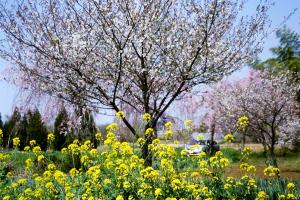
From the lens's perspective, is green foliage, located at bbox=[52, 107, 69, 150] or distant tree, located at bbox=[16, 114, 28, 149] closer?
green foliage, located at bbox=[52, 107, 69, 150]

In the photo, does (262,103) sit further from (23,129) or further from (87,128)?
(23,129)

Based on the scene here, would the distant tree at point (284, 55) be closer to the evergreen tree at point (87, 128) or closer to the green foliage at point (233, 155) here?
the green foliage at point (233, 155)

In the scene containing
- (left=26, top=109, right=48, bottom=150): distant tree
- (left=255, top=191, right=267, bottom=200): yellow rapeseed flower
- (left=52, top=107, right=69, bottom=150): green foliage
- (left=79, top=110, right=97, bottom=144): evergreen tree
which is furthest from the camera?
(left=26, top=109, right=48, bottom=150): distant tree

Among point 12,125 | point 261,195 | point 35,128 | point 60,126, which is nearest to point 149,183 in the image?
point 261,195

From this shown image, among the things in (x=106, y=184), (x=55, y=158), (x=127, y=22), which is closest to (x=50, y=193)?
(x=106, y=184)

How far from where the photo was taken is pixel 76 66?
385 inches

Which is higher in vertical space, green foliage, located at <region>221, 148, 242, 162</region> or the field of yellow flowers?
green foliage, located at <region>221, 148, 242, 162</region>

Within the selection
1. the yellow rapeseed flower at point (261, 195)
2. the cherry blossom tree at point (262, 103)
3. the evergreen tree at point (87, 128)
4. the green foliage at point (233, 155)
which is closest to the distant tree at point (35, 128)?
the evergreen tree at point (87, 128)

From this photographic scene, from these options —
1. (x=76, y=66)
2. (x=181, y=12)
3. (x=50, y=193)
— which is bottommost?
(x=50, y=193)

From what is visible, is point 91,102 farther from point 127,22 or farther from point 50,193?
point 50,193

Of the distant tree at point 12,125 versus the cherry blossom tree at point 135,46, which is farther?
the distant tree at point 12,125

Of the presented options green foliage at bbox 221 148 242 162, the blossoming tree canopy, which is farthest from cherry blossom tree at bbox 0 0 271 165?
green foliage at bbox 221 148 242 162

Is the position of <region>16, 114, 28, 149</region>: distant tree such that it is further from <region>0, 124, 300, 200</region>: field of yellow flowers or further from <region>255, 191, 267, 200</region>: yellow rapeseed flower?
<region>255, 191, 267, 200</region>: yellow rapeseed flower

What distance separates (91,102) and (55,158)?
27.6 ft
